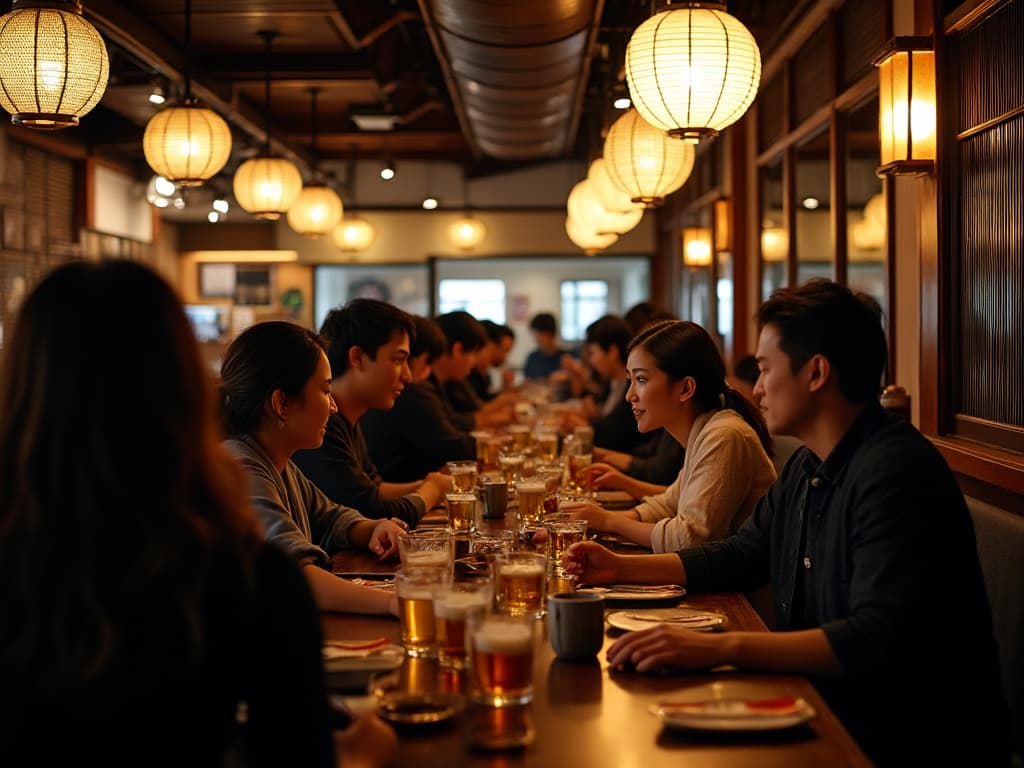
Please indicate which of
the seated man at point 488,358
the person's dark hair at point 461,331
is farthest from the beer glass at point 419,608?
the seated man at point 488,358

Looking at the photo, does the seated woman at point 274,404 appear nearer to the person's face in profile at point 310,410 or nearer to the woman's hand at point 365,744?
the person's face in profile at point 310,410

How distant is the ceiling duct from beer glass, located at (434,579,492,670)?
3.77m

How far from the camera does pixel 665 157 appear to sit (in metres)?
5.20

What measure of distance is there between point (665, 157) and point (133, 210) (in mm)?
7617

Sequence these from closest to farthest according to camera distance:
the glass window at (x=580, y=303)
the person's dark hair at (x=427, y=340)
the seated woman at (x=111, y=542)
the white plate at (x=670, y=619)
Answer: the seated woman at (x=111, y=542)
the white plate at (x=670, y=619)
the person's dark hair at (x=427, y=340)
the glass window at (x=580, y=303)

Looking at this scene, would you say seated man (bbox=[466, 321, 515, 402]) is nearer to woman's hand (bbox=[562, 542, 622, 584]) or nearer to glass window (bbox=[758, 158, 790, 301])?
glass window (bbox=[758, 158, 790, 301])

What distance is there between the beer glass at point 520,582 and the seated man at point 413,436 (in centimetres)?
303

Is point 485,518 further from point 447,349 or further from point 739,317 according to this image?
point 739,317

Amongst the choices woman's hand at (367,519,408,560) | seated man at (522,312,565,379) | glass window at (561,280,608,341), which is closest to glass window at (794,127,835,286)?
woman's hand at (367,519,408,560)

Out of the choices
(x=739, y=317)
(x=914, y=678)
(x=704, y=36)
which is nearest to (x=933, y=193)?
(x=704, y=36)

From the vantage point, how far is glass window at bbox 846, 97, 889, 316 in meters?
5.08

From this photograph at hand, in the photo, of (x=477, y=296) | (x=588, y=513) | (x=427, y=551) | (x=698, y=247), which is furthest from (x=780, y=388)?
(x=477, y=296)

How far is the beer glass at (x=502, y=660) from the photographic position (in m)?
1.73

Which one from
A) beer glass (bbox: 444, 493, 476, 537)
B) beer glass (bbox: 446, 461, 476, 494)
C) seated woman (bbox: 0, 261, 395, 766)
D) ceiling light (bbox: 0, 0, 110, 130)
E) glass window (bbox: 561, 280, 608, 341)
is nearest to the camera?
seated woman (bbox: 0, 261, 395, 766)
